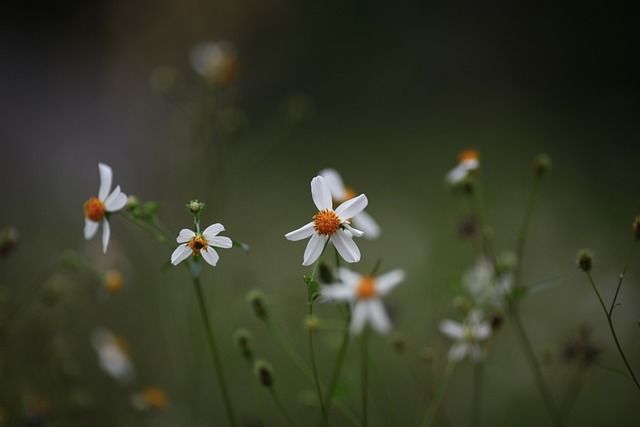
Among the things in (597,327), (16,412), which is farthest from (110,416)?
(597,327)

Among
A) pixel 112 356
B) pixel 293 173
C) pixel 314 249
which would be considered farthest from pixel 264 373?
pixel 293 173

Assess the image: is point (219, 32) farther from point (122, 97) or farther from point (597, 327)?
point (597, 327)

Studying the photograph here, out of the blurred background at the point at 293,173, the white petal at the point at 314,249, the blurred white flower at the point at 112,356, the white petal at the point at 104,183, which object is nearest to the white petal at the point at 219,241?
the white petal at the point at 314,249

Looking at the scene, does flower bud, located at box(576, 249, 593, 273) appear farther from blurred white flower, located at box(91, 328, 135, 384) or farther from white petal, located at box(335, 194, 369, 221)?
blurred white flower, located at box(91, 328, 135, 384)

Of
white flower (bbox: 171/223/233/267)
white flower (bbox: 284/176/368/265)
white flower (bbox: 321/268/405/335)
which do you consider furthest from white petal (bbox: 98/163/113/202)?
white flower (bbox: 321/268/405/335)

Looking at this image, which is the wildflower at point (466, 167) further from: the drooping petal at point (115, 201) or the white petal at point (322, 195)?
the drooping petal at point (115, 201)

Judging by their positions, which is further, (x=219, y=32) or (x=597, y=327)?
(x=219, y=32)

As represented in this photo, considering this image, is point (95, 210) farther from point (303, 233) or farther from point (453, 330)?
point (453, 330)
